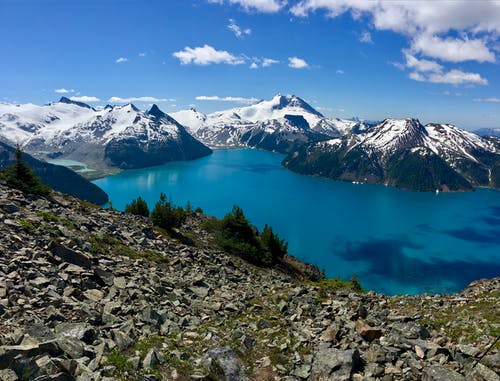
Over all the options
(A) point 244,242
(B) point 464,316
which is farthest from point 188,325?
(A) point 244,242

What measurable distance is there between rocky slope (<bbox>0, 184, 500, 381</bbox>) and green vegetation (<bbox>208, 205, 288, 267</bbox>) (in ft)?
69.6

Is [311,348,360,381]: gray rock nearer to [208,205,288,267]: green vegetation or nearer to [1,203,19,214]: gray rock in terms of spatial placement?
[1,203,19,214]: gray rock

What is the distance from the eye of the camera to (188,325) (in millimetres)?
22422

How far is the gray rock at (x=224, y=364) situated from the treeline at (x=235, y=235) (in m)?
37.9

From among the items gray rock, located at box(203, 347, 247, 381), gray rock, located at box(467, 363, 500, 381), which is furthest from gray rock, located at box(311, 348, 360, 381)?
gray rock, located at box(467, 363, 500, 381)

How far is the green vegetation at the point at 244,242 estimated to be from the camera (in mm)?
56719

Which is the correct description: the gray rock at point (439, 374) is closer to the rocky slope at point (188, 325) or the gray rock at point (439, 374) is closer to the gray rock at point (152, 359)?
the rocky slope at point (188, 325)

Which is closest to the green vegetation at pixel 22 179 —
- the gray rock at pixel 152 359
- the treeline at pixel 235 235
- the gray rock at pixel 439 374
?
the treeline at pixel 235 235

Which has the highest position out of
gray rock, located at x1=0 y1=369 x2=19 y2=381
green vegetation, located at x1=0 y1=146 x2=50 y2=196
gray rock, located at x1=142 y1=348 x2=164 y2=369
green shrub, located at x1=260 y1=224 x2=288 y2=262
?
green vegetation, located at x1=0 y1=146 x2=50 y2=196

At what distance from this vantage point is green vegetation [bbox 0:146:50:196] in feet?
147

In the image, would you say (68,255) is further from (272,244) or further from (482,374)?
(272,244)

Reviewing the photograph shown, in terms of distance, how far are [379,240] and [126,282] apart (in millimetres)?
159069

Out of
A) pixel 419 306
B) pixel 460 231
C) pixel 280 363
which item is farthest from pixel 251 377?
pixel 460 231

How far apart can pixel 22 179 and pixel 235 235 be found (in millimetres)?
31363
